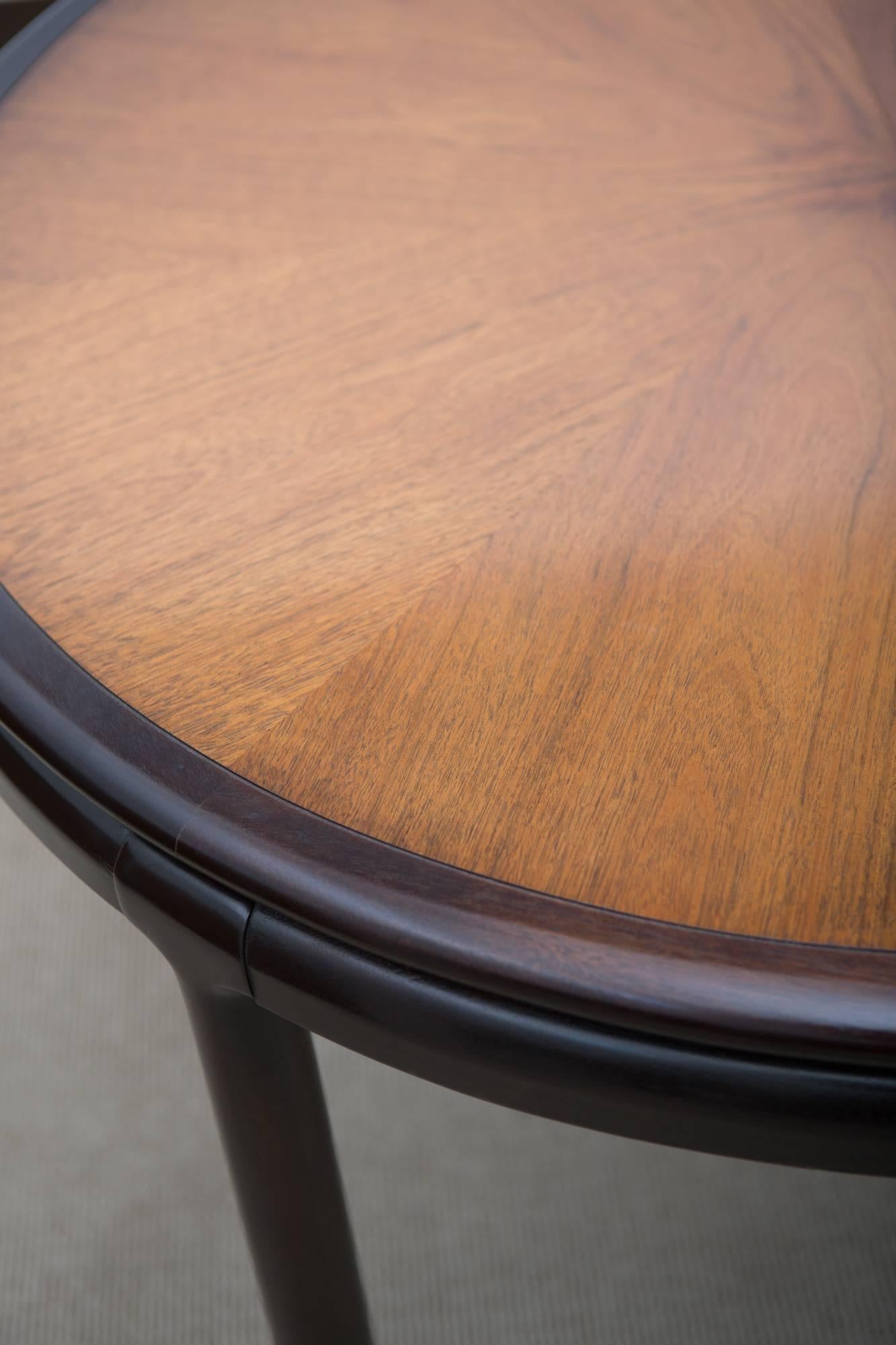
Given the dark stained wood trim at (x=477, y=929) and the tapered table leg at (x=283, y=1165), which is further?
the tapered table leg at (x=283, y=1165)

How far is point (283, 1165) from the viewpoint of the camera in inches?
19.2

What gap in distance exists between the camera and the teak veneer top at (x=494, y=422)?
394 mm

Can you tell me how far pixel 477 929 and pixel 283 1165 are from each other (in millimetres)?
202

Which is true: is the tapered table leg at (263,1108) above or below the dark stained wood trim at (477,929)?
below

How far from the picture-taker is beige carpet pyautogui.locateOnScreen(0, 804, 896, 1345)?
706mm

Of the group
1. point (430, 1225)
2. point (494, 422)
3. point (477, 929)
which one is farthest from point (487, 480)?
point (430, 1225)

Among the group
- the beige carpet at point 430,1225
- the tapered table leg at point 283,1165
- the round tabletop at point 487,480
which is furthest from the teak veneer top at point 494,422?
the beige carpet at point 430,1225

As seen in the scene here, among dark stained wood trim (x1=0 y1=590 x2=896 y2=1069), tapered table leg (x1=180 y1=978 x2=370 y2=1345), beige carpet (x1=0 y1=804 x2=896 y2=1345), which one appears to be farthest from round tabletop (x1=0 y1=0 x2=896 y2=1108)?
beige carpet (x1=0 y1=804 x2=896 y2=1345)

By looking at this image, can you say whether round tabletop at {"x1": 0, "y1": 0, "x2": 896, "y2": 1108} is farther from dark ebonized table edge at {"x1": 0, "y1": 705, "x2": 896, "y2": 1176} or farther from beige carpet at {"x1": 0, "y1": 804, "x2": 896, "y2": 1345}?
beige carpet at {"x1": 0, "y1": 804, "x2": 896, "y2": 1345}

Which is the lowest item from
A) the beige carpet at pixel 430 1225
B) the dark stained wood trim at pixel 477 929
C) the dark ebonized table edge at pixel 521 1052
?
the beige carpet at pixel 430 1225

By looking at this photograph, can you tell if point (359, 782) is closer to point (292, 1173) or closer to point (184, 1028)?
point (292, 1173)

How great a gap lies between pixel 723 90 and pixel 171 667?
529 millimetres

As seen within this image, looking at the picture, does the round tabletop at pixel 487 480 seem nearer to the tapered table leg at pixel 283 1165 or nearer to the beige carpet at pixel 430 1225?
the tapered table leg at pixel 283 1165

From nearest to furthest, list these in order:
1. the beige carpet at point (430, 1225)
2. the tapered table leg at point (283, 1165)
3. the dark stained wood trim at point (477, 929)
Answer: the dark stained wood trim at point (477, 929)
the tapered table leg at point (283, 1165)
the beige carpet at point (430, 1225)
